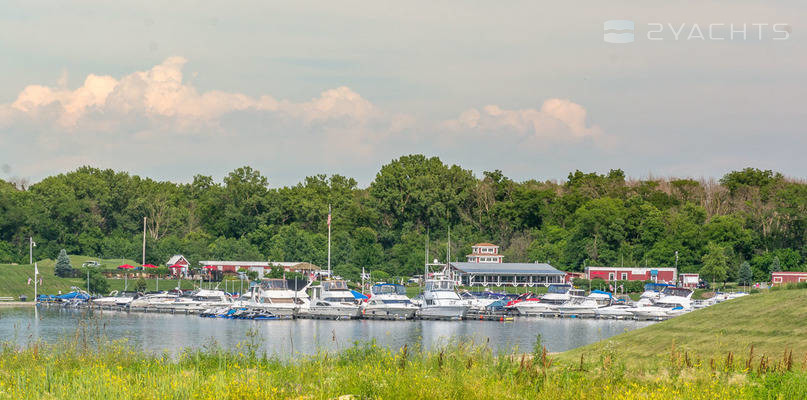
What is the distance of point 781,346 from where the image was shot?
24.3 m

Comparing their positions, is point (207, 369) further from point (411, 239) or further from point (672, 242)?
point (411, 239)

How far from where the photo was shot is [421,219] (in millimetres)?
130500

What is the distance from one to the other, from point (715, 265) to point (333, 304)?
149 ft

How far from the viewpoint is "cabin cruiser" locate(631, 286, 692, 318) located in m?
73.1

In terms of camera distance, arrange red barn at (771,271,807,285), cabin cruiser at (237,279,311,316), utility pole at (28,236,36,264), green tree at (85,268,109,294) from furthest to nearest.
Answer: utility pole at (28,236,36,264)
green tree at (85,268,109,294)
red barn at (771,271,807,285)
cabin cruiser at (237,279,311,316)

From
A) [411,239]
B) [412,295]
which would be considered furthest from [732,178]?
[412,295]

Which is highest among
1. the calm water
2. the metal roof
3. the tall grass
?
the metal roof

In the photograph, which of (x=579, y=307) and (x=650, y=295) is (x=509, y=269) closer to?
(x=650, y=295)

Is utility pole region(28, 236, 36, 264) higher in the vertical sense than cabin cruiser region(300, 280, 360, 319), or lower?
higher

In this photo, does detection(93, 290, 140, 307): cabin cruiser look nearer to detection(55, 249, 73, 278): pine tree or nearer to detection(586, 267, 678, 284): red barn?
detection(55, 249, 73, 278): pine tree

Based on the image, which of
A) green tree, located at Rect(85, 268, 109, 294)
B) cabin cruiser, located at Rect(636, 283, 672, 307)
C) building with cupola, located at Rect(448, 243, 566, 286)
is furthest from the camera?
building with cupola, located at Rect(448, 243, 566, 286)

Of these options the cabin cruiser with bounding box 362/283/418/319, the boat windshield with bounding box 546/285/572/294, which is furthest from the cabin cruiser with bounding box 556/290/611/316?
the cabin cruiser with bounding box 362/283/418/319

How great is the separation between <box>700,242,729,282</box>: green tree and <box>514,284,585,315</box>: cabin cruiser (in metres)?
18.2

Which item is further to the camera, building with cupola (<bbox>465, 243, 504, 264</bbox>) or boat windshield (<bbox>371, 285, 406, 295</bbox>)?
→ building with cupola (<bbox>465, 243, 504, 264</bbox>)
